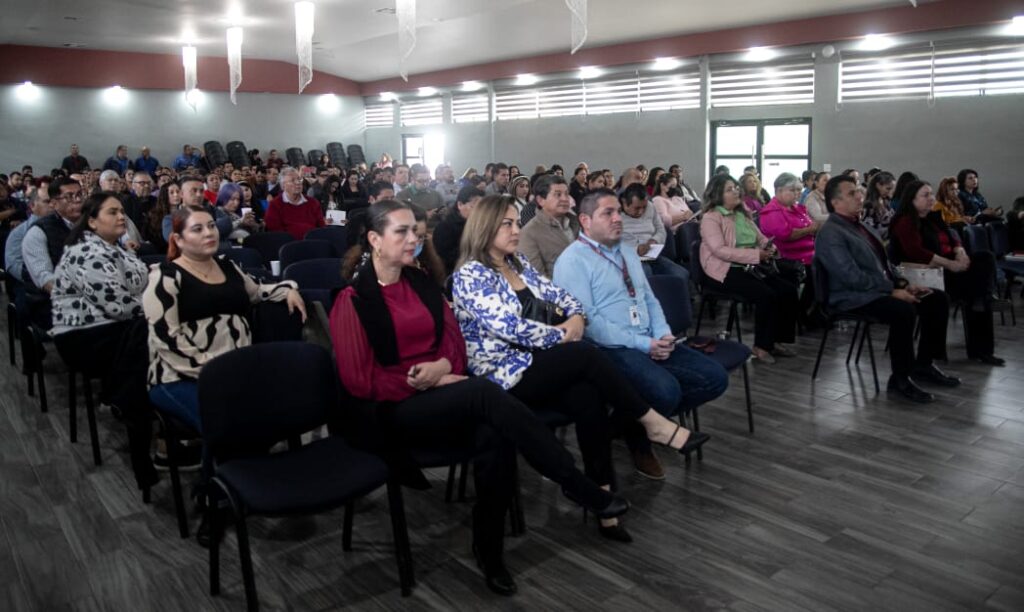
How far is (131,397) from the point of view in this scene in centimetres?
305

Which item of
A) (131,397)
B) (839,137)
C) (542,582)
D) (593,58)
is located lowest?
(542,582)

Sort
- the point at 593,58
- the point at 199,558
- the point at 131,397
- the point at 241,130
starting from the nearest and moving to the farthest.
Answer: the point at 199,558 → the point at 131,397 → the point at 593,58 → the point at 241,130

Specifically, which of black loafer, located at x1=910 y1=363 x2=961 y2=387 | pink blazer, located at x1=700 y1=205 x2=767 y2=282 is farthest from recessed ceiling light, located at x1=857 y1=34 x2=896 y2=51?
black loafer, located at x1=910 y1=363 x2=961 y2=387

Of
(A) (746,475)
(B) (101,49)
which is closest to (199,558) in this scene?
(A) (746,475)

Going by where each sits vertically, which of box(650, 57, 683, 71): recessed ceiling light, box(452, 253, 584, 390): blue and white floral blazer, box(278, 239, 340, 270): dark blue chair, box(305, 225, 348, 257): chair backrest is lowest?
box(452, 253, 584, 390): blue and white floral blazer

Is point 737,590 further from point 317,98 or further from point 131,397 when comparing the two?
point 317,98

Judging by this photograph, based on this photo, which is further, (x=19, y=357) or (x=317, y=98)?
(x=317, y=98)

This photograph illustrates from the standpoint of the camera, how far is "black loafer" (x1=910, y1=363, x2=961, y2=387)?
455cm

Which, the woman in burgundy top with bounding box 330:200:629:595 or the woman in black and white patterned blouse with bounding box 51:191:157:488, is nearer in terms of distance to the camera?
the woman in burgundy top with bounding box 330:200:629:595

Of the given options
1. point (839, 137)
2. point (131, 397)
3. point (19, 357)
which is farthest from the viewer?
point (839, 137)

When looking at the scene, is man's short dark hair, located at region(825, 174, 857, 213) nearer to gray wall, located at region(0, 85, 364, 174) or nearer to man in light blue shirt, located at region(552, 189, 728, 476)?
man in light blue shirt, located at region(552, 189, 728, 476)

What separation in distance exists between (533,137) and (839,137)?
641cm

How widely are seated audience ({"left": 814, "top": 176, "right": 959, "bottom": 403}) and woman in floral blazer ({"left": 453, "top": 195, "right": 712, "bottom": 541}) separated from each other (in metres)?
2.13

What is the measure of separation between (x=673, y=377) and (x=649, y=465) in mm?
447
